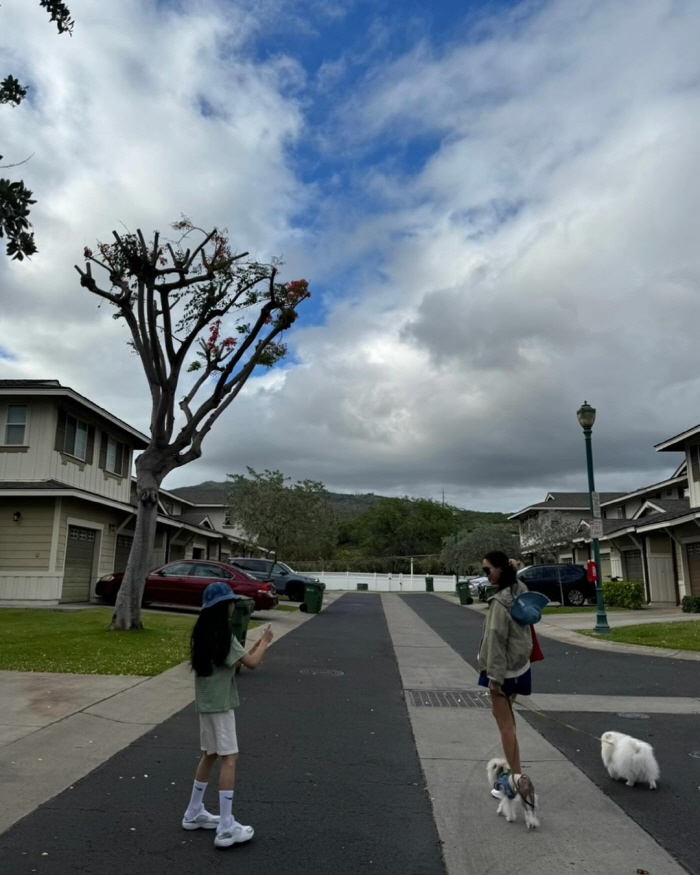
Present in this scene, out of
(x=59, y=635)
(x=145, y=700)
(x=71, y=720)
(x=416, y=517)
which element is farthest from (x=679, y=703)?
(x=416, y=517)

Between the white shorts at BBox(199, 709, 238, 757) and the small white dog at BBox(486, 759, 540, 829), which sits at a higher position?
the white shorts at BBox(199, 709, 238, 757)

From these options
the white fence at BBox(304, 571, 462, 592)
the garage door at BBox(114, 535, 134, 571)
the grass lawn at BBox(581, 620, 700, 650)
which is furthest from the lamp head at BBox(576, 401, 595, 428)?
the white fence at BBox(304, 571, 462, 592)

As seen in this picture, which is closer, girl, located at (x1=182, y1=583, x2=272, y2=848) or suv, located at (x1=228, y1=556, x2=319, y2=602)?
girl, located at (x1=182, y1=583, x2=272, y2=848)

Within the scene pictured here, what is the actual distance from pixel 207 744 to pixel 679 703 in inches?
257

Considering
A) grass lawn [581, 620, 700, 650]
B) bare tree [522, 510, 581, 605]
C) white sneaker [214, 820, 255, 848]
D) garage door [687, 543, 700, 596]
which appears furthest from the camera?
bare tree [522, 510, 581, 605]

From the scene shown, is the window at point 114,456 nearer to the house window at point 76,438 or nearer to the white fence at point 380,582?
the house window at point 76,438

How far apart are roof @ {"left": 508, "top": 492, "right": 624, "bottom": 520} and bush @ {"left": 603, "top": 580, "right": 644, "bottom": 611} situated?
895 inches

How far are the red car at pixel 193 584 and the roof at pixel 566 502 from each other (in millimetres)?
33507

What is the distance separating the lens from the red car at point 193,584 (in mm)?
20234

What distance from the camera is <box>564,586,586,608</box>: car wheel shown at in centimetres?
2848

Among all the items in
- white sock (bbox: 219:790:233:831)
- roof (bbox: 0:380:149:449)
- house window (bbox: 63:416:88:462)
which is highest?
roof (bbox: 0:380:149:449)

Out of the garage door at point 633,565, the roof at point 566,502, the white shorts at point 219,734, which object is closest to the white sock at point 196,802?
the white shorts at point 219,734

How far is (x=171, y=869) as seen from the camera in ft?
12.8

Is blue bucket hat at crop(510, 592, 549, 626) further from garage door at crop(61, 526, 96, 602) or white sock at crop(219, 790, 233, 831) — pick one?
garage door at crop(61, 526, 96, 602)
